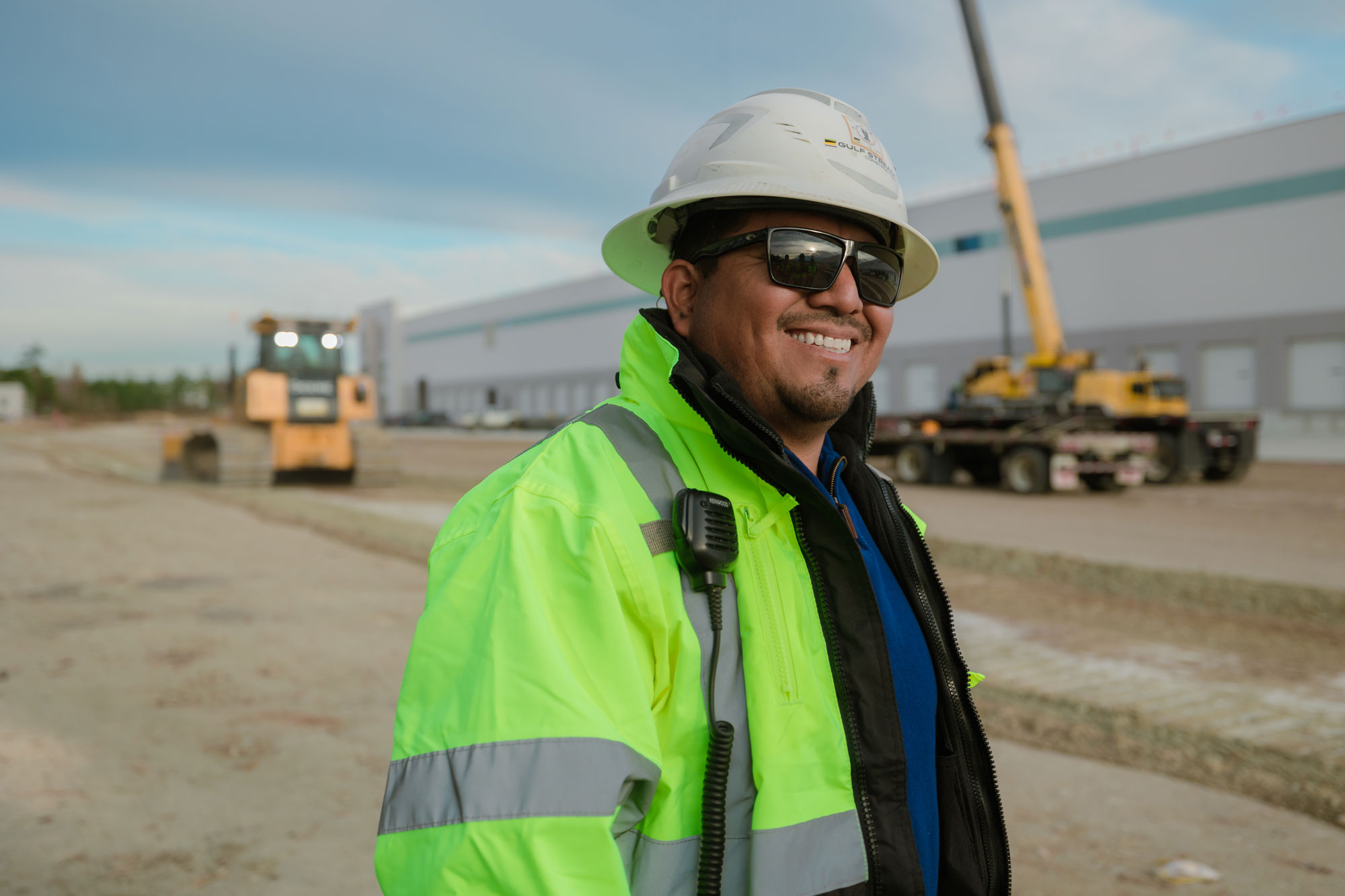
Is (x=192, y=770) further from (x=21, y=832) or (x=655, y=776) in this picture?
(x=655, y=776)

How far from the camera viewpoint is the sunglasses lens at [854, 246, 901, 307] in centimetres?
191

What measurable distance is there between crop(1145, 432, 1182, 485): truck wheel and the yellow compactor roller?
559 inches

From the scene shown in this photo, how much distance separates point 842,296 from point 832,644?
669 millimetres

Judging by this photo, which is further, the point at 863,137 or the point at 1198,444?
the point at 1198,444

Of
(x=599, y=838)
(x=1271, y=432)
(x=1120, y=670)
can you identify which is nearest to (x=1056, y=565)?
(x=1120, y=670)

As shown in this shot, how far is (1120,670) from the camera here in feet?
19.2

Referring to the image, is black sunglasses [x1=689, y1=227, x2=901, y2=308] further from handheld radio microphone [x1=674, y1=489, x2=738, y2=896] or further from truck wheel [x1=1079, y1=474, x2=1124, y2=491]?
truck wheel [x1=1079, y1=474, x2=1124, y2=491]

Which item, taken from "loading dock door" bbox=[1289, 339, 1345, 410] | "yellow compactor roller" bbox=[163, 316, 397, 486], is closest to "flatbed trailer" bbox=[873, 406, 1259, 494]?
"yellow compactor roller" bbox=[163, 316, 397, 486]

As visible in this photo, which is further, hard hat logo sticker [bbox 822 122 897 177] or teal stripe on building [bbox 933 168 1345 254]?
teal stripe on building [bbox 933 168 1345 254]

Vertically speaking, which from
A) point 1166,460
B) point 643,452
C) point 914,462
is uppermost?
point 643,452

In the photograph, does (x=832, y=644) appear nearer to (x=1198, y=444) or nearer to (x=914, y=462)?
(x=914, y=462)

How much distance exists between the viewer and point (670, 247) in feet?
7.27

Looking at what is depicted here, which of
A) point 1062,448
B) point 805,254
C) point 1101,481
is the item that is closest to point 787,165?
point 805,254

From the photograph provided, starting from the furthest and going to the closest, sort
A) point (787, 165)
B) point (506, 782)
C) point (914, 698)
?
point (787, 165)
point (914, 698)
point (506, 782)
